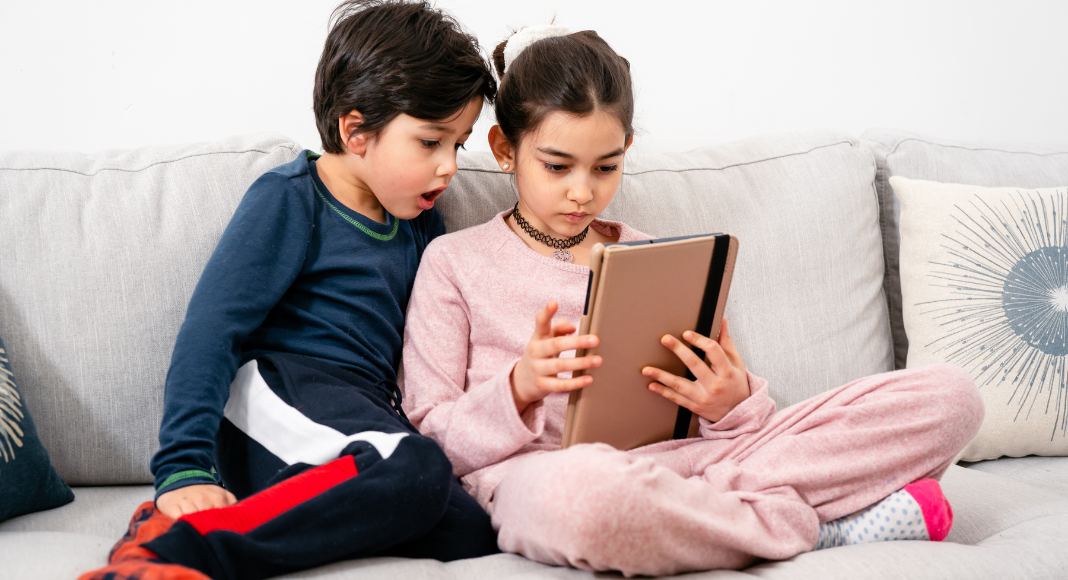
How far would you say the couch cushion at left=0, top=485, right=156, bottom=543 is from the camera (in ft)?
2.85

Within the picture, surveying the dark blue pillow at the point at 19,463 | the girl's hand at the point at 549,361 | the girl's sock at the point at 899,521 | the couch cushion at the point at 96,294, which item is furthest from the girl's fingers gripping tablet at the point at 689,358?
the dark blue pillow at the point at 19,463

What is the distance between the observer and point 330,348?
3.24 feet

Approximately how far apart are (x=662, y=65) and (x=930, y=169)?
0.58 m

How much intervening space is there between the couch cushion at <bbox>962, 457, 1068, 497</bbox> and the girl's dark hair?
809 millimetres

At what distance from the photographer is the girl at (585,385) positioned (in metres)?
0.69

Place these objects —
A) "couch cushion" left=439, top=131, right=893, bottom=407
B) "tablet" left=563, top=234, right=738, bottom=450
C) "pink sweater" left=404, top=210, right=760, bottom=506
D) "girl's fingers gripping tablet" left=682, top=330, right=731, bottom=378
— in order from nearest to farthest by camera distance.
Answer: "tablet" left=563, top=234, right=738, bottom=450 < "girl's fingers gripping tablet" left=682, top=330, right=731, bottom=378 < "pink sweater" left=404, top=210, right=760, bottom=506 < "couch cushion" left=439, top=131, right=893, bottom=407

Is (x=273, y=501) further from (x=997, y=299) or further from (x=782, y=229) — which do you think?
(x=997, y=299)

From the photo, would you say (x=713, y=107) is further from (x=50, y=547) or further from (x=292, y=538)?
(x=50, y=547)

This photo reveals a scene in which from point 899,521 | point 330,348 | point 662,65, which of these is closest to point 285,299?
point 330,348

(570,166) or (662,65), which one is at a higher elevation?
(662,65)

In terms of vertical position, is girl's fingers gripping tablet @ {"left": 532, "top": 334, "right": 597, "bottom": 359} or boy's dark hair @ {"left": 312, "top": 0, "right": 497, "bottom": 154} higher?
boy's dark hair @ {"left": 312, "top": 0, "right": 497, "bottom": 154}

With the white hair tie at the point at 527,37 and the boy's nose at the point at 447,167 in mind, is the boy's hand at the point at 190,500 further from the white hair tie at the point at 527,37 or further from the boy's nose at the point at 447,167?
the white hair tie at the point at 527,37

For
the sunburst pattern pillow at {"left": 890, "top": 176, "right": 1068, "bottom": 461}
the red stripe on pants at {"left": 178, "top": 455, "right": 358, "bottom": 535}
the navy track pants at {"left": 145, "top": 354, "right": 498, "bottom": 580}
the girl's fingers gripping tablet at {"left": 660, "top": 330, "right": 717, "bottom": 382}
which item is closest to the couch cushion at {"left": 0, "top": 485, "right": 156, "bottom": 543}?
the navy track pants at {"left": 145, "top": 354, "right": 498, "bottom": 580}

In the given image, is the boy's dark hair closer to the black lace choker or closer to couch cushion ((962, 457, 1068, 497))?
the black lace choker
